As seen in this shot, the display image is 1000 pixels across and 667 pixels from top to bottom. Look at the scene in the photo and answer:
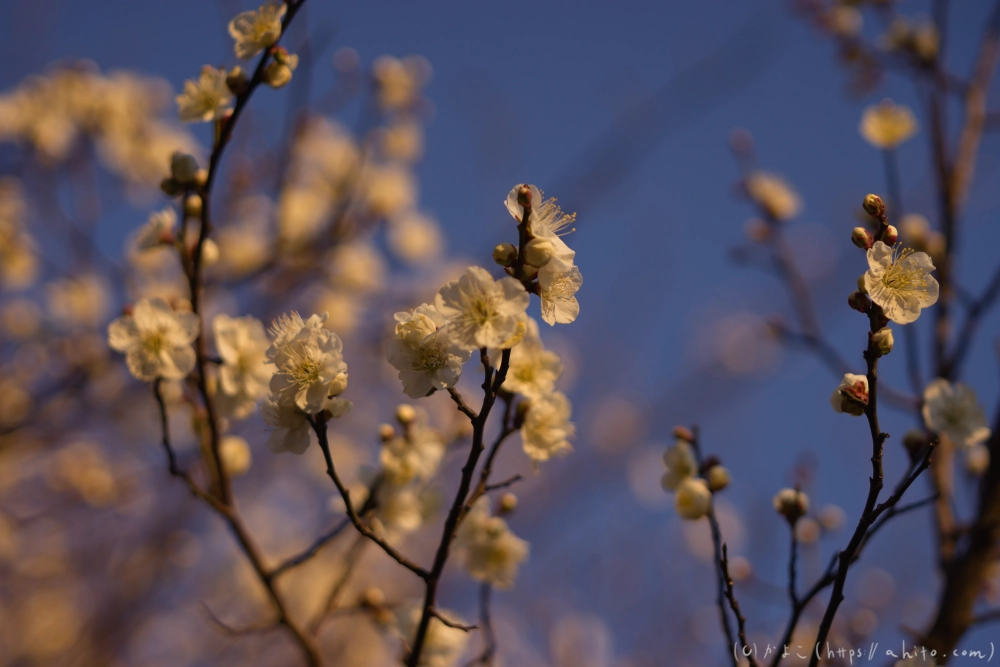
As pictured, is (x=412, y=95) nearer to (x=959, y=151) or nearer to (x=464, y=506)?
(x=959, y=151)

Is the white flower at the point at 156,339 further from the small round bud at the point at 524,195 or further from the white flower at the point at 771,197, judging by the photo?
the white flower at the point at 771,197

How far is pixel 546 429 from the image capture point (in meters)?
1.62

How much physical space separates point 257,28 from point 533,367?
51.5 inches

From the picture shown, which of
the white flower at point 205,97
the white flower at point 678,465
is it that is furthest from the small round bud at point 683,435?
the white flower at point 205,97

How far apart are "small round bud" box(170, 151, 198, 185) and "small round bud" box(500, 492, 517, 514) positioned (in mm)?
1326

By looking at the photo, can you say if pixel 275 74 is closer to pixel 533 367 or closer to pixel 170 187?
pixel 170 187

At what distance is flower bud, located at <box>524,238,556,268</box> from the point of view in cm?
120

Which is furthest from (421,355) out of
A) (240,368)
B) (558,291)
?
(240,368)

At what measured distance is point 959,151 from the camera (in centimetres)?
290

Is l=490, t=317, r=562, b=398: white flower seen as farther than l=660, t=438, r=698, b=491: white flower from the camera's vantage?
No

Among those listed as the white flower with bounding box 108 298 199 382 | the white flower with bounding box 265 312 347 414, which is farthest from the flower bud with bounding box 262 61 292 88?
the white flower with bounding box 265 312 347 414

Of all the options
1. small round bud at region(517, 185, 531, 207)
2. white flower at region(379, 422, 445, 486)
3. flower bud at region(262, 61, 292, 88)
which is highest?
flower bud at region(262, 61, 292, 88)

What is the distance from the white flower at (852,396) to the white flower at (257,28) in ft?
5.54

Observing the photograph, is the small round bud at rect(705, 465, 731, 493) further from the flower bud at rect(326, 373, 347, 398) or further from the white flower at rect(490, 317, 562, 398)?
the flower bud at rect(326, 373, 347, 398)
